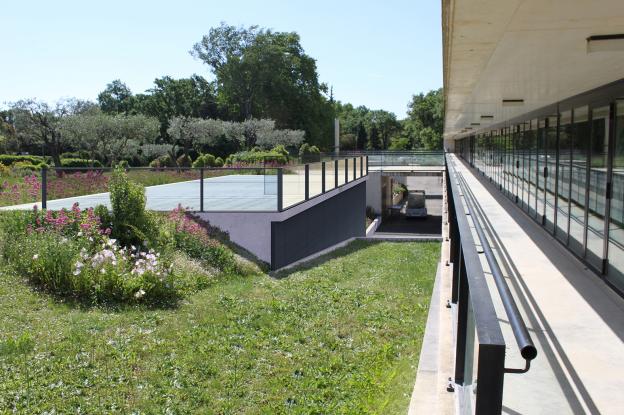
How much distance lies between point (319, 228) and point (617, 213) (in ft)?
41.9

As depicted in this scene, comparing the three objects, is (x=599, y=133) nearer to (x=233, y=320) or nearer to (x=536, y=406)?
(x=536, y=406)

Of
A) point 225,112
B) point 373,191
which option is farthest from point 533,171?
point 225,112

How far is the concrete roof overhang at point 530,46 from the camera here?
3.63m

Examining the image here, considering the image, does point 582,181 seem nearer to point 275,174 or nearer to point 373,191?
point 275,174

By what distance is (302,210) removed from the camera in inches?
645

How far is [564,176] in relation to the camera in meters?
8.57

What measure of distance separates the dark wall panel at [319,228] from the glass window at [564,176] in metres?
7.34

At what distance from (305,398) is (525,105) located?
6722 mm

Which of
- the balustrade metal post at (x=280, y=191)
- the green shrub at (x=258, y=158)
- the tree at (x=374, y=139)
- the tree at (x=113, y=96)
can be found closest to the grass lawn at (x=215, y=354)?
the balustrade metal post at (x=280, y=191)

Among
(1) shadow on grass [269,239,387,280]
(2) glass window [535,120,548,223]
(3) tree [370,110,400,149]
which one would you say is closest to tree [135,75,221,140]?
(3) tree [370,110,400,149]

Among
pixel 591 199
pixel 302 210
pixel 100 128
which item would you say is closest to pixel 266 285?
pixel 302 210

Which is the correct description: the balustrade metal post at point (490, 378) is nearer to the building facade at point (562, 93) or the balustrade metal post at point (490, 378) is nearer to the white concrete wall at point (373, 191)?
the building facade at point (562, 93)

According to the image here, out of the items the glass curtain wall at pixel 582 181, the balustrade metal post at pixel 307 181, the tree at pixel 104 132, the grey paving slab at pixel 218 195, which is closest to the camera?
the glass curtain wall at pixel 582 181

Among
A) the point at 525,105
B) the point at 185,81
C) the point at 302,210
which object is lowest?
the point at 302,210
